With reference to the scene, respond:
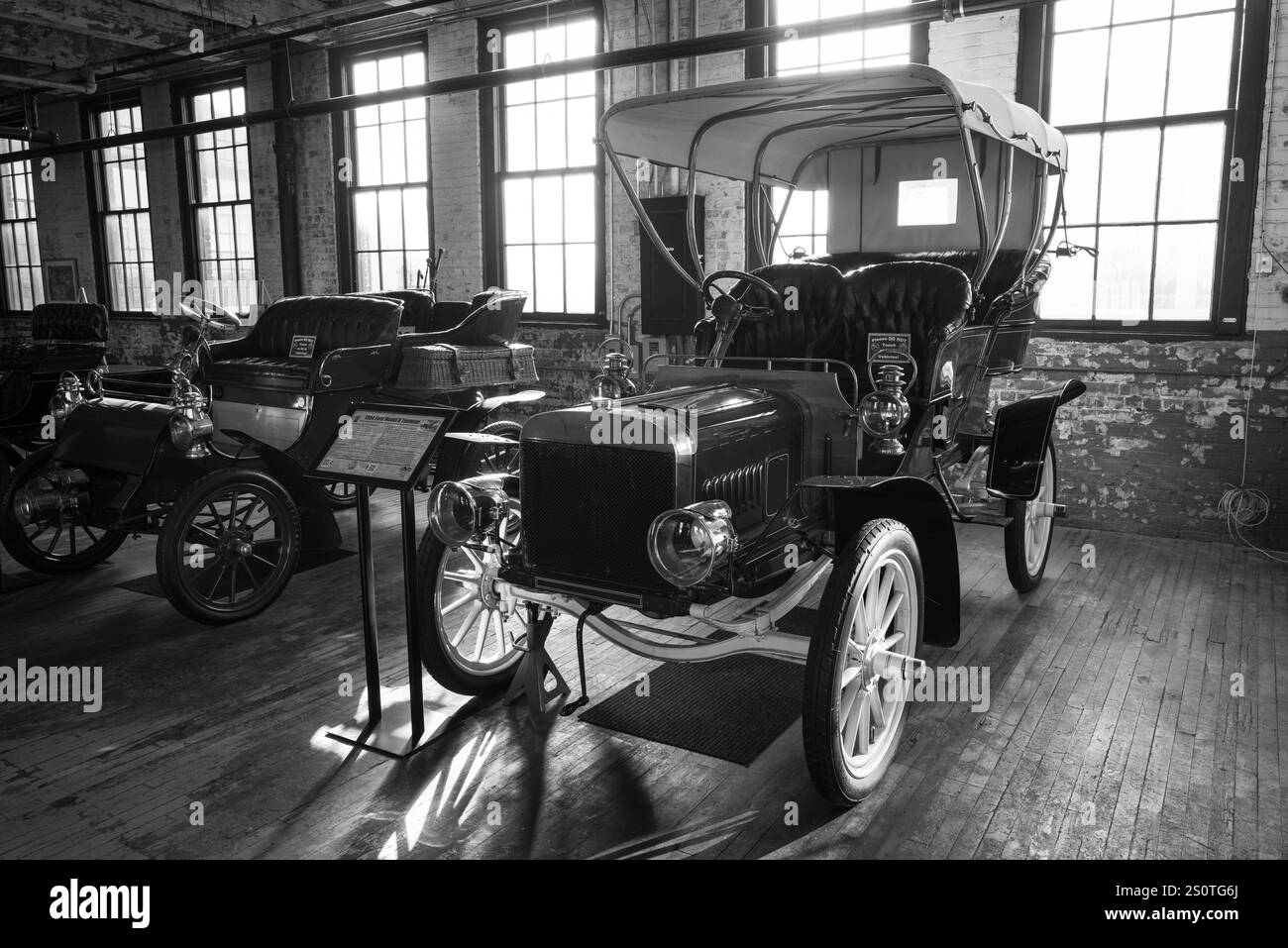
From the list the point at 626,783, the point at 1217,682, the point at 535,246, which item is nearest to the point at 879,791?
the point at 626,783

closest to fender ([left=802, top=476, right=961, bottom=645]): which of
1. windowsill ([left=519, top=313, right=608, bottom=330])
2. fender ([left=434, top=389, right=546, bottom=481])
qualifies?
fender ([left=434, top=389, right=546, bottom=481])

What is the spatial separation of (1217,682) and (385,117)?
26.7 feet

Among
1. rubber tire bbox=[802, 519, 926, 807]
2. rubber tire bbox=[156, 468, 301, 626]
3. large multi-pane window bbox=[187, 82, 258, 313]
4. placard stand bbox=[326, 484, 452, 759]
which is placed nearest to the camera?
rubber tire bbox=[802, 519, 926, 807]

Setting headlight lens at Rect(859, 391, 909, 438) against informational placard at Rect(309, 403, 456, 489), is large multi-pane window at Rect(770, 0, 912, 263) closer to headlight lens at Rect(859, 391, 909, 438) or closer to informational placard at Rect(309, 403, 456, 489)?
headlight lens at Rect(859, 391, 909, 438)

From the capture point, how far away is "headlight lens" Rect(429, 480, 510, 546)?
2.93m

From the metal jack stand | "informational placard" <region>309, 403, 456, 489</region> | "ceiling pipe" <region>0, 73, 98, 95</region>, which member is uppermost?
"ceiling pipe" <region>0, 73, 98, 95</region>

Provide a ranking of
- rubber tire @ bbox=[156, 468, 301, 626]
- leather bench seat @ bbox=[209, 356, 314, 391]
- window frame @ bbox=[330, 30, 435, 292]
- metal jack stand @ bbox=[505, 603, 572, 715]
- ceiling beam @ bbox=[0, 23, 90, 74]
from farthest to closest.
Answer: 1. ceiling beam @ bbox=[0, 23, 90, 74]
2. window frame @ bbox=[330, 30, 435, 292]
3. leather bench seat @ bbox=[209, 356, 314, 391]
4. rubber tire @ bbox=[156, 468, 301, 626]
5. metal jack stand @ bbox=[505, 603, 572, 715]

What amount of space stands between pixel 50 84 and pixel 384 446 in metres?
10.6

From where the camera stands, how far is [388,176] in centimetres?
902

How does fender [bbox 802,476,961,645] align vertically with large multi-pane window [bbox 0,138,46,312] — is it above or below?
below

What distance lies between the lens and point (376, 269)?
9227mm

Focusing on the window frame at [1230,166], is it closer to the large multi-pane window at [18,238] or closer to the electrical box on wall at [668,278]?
the electrical box on wall at [668,278]

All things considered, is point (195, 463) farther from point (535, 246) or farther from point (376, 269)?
point (376, 269)

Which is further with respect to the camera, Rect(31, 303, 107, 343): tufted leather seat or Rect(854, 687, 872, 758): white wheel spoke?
Rect(31, 303, 107, 343): tufted leather seat
